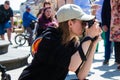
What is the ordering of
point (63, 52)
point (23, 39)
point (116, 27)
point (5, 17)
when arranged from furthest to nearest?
point (23, 39) < point (5, 17) < point (116, 27) < point (63, 52)

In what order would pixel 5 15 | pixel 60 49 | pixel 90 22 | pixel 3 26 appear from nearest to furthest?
pixel 60 49
pixel 90 22
pixel 5 15
pixel 3 26

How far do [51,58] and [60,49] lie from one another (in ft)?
0.27

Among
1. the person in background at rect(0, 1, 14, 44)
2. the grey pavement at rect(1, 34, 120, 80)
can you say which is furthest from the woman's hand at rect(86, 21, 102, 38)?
the person in background at rect(0, 1, 14, 44)

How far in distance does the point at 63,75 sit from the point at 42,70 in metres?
0.14

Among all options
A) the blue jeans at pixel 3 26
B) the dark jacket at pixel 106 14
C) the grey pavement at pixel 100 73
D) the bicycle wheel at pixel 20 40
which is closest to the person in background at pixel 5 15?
the blue jeans at pixel 3 26

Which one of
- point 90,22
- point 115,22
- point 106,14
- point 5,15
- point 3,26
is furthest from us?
point 3,26

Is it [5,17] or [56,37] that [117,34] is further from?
[5,17]

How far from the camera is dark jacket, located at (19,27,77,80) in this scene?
241cm

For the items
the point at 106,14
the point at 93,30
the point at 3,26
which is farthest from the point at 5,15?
the point at 93,30

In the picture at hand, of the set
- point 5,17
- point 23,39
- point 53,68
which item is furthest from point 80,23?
point 23,39

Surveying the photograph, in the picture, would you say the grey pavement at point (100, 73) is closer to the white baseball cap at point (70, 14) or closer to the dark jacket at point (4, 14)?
the white baseball cap at point (70, 14)

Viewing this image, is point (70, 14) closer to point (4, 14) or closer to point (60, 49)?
point (60, 49)

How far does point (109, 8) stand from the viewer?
303 inches

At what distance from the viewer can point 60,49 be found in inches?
95.1
